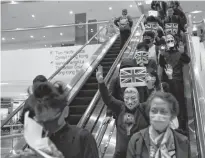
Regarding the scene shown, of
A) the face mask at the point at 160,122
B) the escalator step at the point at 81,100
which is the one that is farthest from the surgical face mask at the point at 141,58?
the face mask at the point at 160,122

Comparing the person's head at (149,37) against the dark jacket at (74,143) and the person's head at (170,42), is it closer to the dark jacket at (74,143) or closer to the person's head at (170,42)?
the person's head at (170,42)

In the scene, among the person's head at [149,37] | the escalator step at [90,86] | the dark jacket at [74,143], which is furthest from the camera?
the escalator step at [90,86]

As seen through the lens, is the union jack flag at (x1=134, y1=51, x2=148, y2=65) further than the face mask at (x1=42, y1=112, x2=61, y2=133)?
Yes

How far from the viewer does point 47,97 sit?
158 centimetres

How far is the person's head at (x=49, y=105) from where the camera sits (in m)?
1.52

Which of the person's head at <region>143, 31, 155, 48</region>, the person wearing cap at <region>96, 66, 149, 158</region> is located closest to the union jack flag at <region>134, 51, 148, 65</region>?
the person's head at <region>143, 31, 155, 48</region>

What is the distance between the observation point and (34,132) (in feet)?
4.14

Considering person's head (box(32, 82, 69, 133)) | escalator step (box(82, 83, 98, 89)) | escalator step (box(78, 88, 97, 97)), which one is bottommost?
escalator step (box(78, 88, 97, 97))

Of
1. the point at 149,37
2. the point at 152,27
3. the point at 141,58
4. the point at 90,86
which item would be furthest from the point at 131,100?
the point at 152,27

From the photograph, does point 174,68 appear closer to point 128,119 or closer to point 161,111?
point 128,119

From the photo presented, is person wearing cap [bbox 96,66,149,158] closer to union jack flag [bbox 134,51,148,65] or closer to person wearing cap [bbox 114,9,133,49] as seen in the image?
union jack flag [bbox 134,51,148,65]

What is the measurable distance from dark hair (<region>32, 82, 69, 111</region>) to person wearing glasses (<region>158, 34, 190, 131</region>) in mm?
4164

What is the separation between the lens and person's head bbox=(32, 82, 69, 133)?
1.52 meters

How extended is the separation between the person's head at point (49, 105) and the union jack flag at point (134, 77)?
8.59ft
